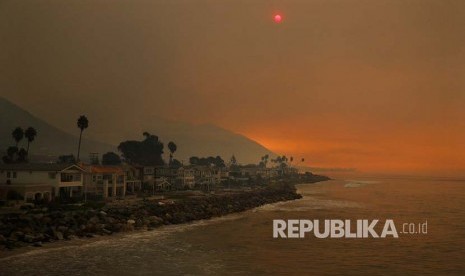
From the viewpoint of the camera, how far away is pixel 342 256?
23.4 metres

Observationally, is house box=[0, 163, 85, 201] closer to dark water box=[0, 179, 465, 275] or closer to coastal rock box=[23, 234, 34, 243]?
dark water box=[0, 179, 465, 275]

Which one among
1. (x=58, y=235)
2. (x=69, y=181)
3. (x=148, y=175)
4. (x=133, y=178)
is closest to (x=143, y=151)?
(x=148, y=175)

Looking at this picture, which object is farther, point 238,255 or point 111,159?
point 111,159

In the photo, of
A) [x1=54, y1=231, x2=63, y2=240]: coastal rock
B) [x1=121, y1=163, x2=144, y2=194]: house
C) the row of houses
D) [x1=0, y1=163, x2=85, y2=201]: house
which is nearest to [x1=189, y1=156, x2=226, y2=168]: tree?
the row of houses

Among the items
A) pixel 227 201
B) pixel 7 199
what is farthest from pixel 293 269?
pixel 227 201

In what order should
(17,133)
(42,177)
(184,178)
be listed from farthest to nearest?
1. (184,178)
2. (17,133)
3. (42,177)

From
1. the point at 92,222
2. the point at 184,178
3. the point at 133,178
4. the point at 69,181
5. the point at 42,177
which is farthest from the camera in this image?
the point at 184,178

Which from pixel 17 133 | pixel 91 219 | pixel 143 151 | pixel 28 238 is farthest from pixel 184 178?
pixel 28 238

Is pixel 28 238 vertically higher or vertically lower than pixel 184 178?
lower

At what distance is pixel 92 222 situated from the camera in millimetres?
28844

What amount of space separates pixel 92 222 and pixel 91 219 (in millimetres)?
508

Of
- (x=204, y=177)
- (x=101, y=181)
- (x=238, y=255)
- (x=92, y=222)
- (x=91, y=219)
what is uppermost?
(x=101, y=181)

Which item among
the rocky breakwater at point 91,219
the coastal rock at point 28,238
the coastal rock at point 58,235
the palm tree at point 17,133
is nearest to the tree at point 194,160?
the palm tree at point 17,133

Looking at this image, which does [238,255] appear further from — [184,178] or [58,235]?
[184,178]
